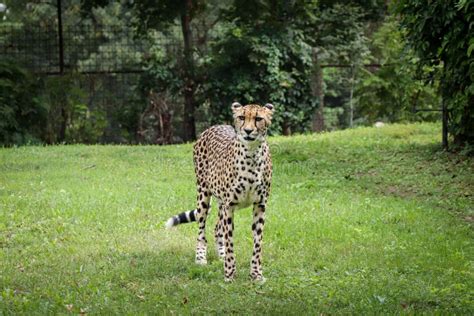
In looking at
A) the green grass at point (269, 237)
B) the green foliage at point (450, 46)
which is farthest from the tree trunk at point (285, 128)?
the green foliage at point (450, 46)

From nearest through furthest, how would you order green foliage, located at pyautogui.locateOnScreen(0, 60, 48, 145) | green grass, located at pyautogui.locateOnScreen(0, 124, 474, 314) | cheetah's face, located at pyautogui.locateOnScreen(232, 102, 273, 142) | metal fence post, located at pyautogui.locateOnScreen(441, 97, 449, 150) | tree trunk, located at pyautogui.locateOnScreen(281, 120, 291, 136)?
green grass, located at pyautogui.locateOnScreen(0, 124, 474, 314)
cheetah's face, located at pyautogui.locateOnScreen(232, 102, 273, 142)
metal fence post, located at pyautogui.locateOnScreen(441, 97, 449, 150)
green foliage, located at pyautogui.locateOnScreen(0, 60, 48, 145)
tree trunk, located at pyautogui.locateOnScreen(281, 120, 291, 136)

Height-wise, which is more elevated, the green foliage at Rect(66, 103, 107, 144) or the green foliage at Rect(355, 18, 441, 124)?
the green foliage at Rect(355, 18, 441, 124)

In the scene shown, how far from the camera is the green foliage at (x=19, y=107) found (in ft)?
64.1

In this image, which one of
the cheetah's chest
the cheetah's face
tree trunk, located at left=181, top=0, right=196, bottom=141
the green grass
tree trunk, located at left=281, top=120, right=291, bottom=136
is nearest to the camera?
the green grass

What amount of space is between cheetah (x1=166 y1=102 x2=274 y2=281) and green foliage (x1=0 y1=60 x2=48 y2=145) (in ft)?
39.1

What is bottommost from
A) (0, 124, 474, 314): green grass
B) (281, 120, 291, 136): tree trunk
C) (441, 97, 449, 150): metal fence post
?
(0, 124, 474, 314): green grass

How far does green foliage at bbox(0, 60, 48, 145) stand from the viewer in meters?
19.5

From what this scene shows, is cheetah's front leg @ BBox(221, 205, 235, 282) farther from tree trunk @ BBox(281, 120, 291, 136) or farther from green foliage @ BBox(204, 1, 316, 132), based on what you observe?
tree trunk @ BBox(281, 120, 291, 136)

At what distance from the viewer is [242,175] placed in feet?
24.8

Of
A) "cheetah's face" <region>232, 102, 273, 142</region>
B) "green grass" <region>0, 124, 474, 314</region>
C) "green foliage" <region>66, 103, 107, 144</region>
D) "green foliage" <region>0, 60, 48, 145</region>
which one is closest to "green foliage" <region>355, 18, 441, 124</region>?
"green grass" <region>0, 124, 474, 314</region>

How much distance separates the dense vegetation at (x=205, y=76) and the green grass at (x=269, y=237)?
4.83 m

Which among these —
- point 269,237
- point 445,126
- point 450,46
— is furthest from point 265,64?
point 269,237

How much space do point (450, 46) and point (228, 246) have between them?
6.95 meters

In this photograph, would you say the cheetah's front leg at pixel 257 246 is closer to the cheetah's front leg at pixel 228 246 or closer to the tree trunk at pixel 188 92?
the cheetah's front leg at pixel 228 246
